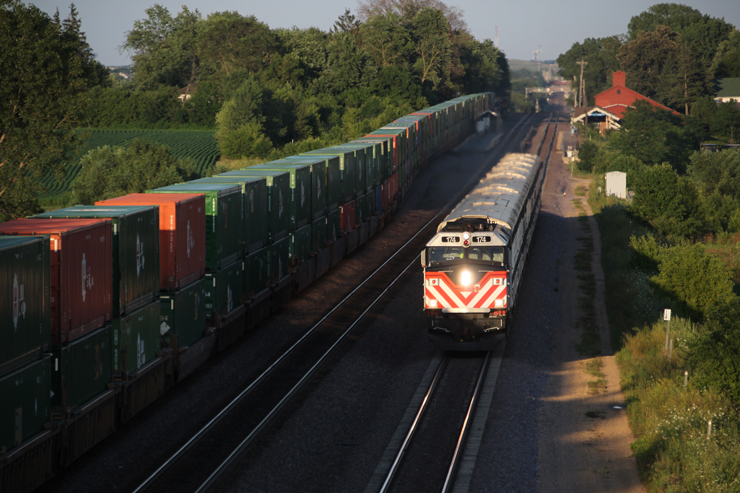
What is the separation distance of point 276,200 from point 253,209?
2298 mm

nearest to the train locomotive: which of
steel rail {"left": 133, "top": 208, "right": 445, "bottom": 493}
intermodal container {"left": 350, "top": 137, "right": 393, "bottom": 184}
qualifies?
steel rail {"left": 133, "top": 208, "right": 445, "bottom": 493}

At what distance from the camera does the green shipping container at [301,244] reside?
27.5 metres

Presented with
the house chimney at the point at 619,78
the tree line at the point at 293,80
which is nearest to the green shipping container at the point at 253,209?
the tree line at the point at 293,80

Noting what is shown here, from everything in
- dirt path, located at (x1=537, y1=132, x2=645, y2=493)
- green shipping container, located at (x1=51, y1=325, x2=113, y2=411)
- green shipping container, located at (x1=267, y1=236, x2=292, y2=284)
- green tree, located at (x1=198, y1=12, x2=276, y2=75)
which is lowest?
dirt path, located at (x1=537, y1=132, x2=645, y2=493)

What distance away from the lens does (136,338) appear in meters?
16.4

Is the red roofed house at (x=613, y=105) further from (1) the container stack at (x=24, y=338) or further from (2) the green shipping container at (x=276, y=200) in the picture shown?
(1) the container stack at (x=24, y=338)

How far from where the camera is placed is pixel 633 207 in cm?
4528

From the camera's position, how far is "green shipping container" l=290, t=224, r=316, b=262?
27469 mm

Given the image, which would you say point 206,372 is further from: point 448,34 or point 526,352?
point 448,34

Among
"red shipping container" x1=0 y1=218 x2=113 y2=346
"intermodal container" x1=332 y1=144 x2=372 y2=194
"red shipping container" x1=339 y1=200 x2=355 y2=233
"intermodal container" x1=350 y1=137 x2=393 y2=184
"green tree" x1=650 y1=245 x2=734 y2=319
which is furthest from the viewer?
"intermodal container" x1=350 y1=137 x2=393 y2=184

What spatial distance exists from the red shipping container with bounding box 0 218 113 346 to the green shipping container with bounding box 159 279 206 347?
8.83 feet

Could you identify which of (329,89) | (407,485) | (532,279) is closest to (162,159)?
(532,279)

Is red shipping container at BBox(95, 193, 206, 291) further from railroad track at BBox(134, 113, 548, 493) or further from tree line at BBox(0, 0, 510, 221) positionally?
tree line at BBox(0, 0, 510, 221)

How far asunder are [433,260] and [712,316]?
8.38 metres
